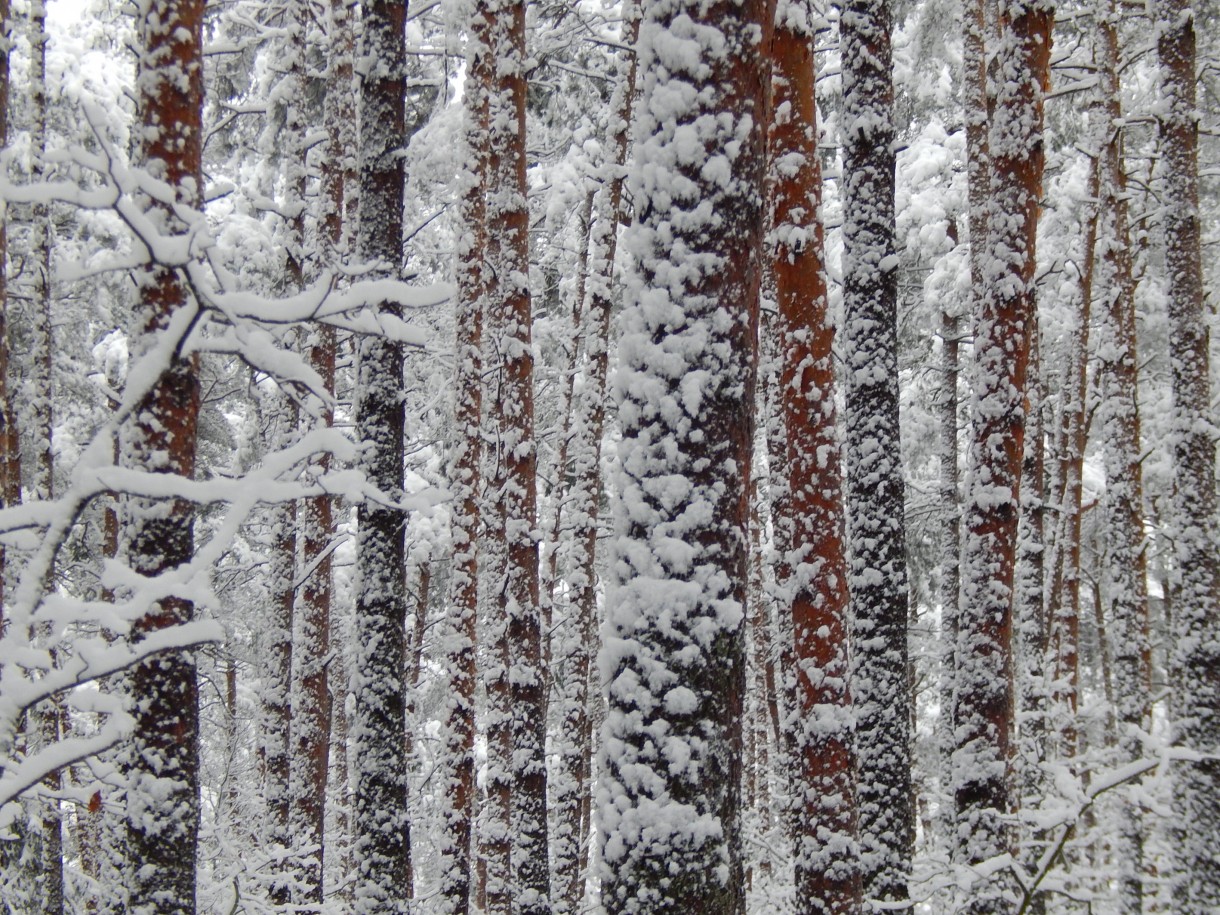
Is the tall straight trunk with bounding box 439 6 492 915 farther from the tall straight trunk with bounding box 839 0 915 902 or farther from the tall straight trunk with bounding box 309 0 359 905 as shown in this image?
the tall straight trunk with bounding box 839 0 915 902

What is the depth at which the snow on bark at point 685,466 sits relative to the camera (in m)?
3.26

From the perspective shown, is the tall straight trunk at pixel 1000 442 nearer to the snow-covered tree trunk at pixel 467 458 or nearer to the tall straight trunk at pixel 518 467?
the tall straight trunk at pixel 518 467

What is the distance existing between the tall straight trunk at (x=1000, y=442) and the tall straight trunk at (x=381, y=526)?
447cm

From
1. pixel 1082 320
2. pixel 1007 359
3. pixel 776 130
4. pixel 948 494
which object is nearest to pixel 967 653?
pixel 1007 359

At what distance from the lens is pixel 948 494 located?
13.4 metres

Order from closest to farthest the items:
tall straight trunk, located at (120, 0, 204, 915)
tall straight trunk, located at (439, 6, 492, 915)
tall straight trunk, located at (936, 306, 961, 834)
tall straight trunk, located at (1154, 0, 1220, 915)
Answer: tall straight trunk, located at (120, 0, 204, 915) → tall straight trunk, located at (1154, 0, 1220, 915) → tall straight trunk, located at (439, 6, 492, 915) → tall straight trunk, located at (936, 306, 961, 834)

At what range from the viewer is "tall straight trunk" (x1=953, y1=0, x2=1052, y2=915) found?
6.73m

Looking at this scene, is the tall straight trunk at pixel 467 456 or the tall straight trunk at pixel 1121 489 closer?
the tall straight trunk at pixel 467 456

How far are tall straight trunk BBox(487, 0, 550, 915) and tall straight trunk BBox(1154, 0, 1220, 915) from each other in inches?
244

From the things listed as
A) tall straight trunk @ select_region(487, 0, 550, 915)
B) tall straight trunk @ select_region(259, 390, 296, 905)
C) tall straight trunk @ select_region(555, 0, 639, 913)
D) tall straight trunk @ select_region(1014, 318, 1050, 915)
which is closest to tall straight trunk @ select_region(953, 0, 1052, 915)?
tall straight trunk @ select_region(1014, 318, 1050, 915)

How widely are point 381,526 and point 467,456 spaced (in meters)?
3.07

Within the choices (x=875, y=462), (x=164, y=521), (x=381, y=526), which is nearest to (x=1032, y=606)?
(x=875, y=462)

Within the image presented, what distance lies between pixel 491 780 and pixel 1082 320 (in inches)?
484

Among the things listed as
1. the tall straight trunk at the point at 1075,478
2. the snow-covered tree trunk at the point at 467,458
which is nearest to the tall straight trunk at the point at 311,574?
the snow-covered tree trunk at the point at 467,458
